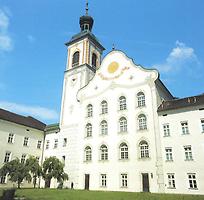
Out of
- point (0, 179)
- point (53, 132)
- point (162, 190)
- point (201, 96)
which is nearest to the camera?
point (162, 190)

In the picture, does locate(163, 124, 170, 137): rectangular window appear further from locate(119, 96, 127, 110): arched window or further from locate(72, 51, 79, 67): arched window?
locate(72, 51, 79, 67): arched window

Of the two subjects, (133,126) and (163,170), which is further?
(133,126)

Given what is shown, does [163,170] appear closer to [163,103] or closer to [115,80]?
[163,103]

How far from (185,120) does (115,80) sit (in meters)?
12.3

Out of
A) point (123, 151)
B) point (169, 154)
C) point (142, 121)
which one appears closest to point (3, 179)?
point (123, 151)

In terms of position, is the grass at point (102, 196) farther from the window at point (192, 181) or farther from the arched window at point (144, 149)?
the arched window at point (144, 149)

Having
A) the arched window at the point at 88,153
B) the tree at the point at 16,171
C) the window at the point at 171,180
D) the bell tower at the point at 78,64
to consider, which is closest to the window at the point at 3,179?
the tree at the point at 16,171

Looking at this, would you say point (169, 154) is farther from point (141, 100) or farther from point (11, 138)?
point (11, 138)

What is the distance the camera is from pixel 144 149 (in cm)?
2916

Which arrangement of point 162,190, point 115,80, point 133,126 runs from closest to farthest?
point 162,190 → point 133,126 → point 115,80

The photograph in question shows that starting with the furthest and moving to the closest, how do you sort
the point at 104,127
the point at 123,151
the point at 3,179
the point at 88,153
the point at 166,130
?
the point at 88,153
the point at 104,127
the point at 3,179
the point at 123,151
the point at 166,130

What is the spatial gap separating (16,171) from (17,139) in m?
7.91

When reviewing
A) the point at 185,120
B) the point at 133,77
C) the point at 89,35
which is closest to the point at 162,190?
the point at 185,120

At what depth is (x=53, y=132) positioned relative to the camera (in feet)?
134
